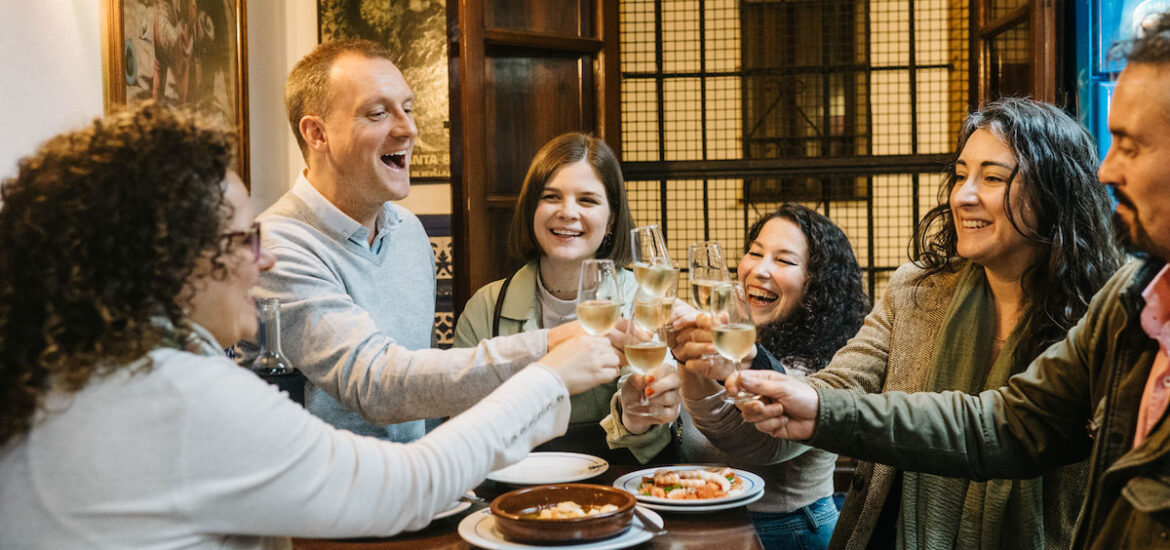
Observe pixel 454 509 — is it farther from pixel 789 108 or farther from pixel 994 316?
pixel 789 108

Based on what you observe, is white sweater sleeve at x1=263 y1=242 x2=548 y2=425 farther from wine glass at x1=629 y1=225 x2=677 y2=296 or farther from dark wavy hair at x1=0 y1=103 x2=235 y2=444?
dark wavy hair at x1=0 y1=103 x2=235 y2=444

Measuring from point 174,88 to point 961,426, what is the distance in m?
2.41

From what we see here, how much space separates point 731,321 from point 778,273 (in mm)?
1313

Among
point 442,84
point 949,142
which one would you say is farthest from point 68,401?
point 949,142

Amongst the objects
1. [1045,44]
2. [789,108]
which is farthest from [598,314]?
[789,108]

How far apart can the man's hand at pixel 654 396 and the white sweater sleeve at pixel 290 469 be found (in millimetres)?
692

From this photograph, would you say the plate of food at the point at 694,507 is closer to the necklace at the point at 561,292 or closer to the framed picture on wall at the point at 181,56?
the necklace at the point at 561,292

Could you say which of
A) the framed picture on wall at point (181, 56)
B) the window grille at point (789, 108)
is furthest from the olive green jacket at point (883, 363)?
the window grille at point (789, 108)

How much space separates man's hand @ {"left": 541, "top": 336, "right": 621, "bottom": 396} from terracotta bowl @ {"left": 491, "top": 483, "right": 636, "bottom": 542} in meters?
0.20

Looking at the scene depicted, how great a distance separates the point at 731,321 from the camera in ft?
5.33

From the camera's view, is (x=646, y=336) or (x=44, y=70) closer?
(x=646, y=336)

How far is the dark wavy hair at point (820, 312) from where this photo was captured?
2.86 meters

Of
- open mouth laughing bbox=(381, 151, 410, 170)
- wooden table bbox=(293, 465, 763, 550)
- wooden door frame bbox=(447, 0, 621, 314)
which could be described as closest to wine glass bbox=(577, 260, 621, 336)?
wooden table bbox=(293, 465, 763, 550)

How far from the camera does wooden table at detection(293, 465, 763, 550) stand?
1522 mm
